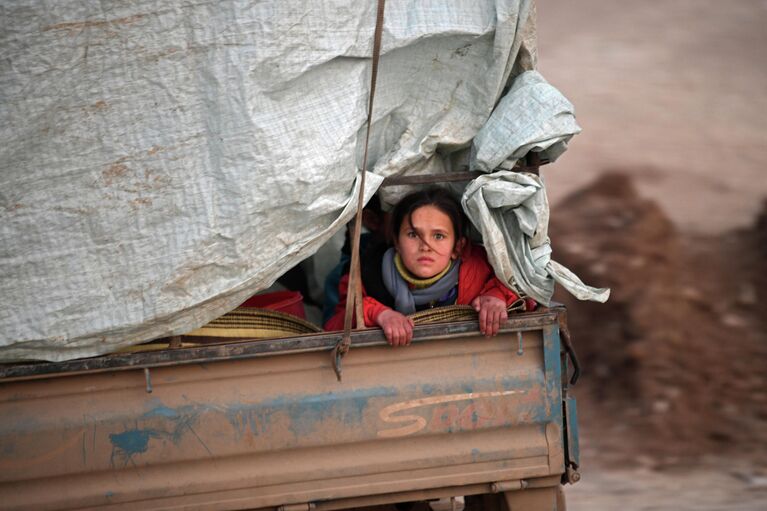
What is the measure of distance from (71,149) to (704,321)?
4724 millimetres

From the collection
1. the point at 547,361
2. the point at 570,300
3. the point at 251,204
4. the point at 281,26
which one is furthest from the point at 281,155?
the point at 570,300

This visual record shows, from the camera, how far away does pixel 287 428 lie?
260 cm

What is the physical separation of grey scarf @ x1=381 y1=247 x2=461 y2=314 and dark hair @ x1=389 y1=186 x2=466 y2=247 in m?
0.14

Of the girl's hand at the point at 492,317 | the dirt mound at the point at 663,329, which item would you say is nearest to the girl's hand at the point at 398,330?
the girl's hand at the point at 492,317

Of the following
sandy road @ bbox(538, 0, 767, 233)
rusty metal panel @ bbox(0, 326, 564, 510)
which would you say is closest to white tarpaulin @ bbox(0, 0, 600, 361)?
rusty metal panel @ bbox(0, 326, 564, 510)

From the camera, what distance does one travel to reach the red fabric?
2.84 m

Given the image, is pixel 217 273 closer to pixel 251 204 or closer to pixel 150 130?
pixel 251 204

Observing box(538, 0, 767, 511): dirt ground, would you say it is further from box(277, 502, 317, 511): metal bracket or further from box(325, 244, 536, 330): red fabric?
box(277, 502, 317, 511): metal bracket

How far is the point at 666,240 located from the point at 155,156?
4.93m

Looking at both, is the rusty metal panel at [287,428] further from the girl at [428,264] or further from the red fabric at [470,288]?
the girl at [428,264]

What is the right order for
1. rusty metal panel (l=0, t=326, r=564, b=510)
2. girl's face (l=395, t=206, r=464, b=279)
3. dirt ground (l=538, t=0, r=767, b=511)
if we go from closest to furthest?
rusty metal panel (l=0, t=326, r=564, b=510)
girl's face (l=395, t=206, r=464, b=279)
dirt ground (l=538, t=0, r=767, b=511)

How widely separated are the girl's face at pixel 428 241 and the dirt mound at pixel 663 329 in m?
2.65

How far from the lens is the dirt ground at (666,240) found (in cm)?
502

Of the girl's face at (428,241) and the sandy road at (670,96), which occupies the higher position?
the sandy road at (670,96)
